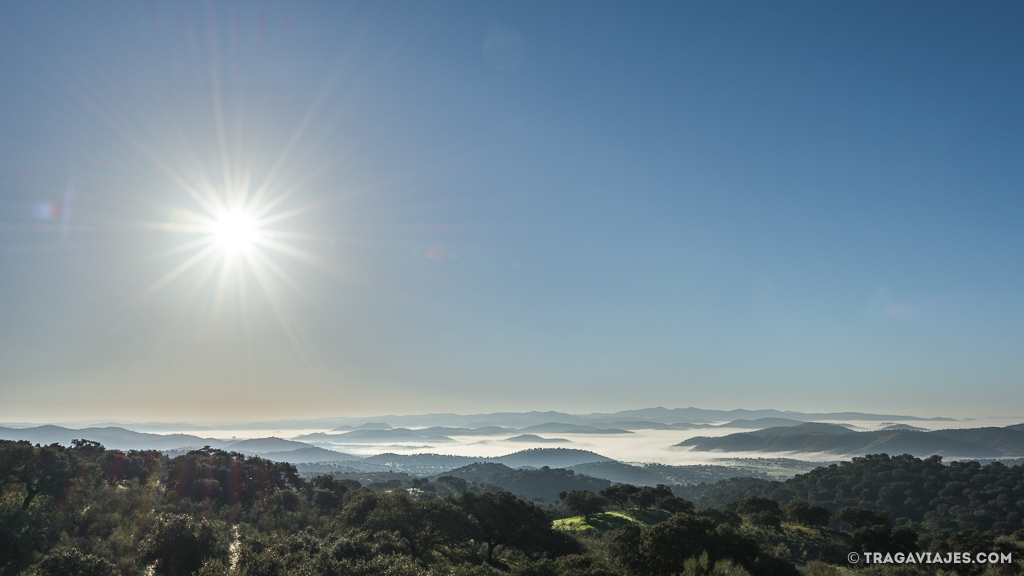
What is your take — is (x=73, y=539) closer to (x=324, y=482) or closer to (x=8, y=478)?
(x=8, y=478)

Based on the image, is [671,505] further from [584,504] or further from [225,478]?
[225,478]

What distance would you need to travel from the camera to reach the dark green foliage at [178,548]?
91.0 ft

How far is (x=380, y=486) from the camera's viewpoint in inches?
6171

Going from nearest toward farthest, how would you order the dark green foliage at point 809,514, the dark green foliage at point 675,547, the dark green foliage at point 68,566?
the dark green foliage at point 68,566 → the dark green foliage at point 675,547 → the dark green foliage at point 809,514

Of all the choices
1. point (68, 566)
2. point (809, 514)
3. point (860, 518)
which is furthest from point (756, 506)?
point (68, 566)

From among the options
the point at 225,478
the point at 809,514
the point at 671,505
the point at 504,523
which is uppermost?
the point at 504,523

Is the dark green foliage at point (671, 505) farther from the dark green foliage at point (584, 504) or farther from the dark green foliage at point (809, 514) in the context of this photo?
the dark green foliage at point (809, 514)

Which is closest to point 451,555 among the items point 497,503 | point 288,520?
point 497,503

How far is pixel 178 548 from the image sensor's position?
93.8 feet

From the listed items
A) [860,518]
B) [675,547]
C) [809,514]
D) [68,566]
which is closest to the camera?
[68,566]

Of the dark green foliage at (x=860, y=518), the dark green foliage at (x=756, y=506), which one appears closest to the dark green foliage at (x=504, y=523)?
the dark green foliage at (x=756, y=506)

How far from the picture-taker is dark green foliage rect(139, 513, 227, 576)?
91.0ft

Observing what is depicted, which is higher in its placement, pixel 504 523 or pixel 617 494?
pixel 504 523

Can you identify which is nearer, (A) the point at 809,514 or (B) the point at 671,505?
(A) the point at 809,514
